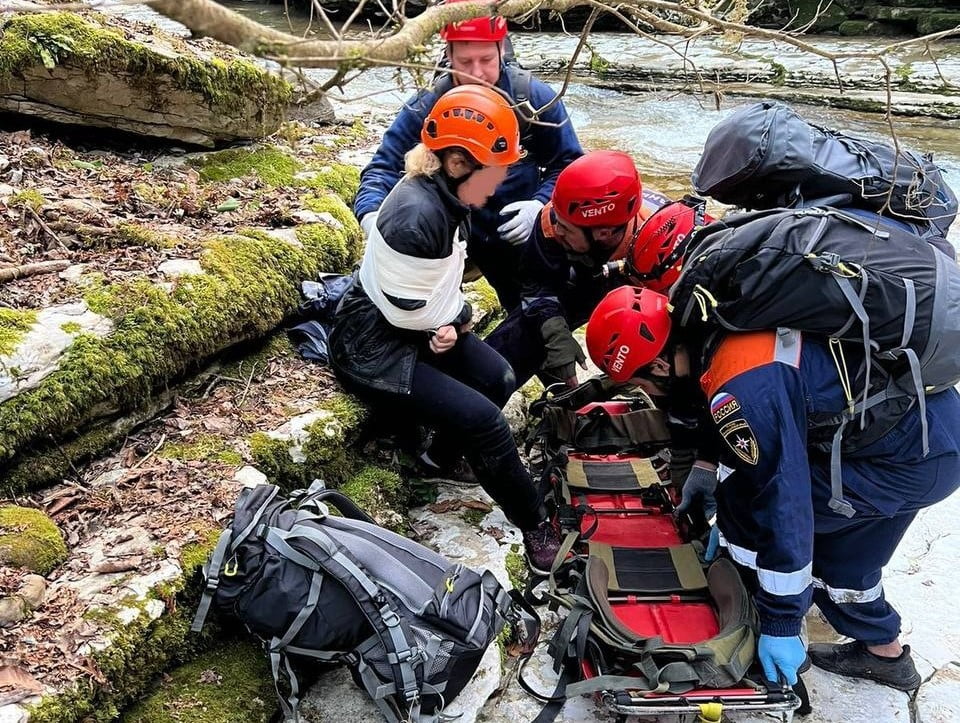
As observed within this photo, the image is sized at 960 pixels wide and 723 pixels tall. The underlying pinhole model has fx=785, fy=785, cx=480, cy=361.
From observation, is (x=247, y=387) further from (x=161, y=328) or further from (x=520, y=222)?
(x=520, y=222)

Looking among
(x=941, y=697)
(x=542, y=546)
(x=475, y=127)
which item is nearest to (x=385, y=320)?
(x=475, y=127)

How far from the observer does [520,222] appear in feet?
16.4

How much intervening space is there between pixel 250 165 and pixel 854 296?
4.32 m

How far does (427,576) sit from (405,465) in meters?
1.48

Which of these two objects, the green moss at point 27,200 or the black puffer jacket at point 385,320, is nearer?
the black puffer jacket at point 385,320

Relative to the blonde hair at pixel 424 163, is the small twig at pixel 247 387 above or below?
below

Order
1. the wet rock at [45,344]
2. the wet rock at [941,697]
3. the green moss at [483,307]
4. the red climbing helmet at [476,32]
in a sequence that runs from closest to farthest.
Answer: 1. the wet rock at [45,344]
2. the wet rock at [941,697]
3. the red climbing helmet at [476,32]
4. the green moss at [483,307]

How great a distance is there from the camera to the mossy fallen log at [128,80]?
5.00 meters

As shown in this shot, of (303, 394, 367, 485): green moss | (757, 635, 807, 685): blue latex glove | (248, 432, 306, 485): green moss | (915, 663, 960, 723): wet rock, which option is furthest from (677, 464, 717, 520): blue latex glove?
(248, 432, 306, 485): green moss

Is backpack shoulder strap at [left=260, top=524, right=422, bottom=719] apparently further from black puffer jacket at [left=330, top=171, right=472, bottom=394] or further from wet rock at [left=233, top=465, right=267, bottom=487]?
black puffer jacket at [left=330, top=171, right=472, bottom=394]

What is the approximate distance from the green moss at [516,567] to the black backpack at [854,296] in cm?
156

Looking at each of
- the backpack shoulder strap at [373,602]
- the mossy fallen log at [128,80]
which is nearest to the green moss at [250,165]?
the mossy fallen log at [128,80]

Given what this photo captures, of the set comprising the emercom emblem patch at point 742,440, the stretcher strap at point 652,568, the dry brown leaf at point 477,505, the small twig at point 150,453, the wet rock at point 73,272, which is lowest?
the dry brown leaf at point 477,505

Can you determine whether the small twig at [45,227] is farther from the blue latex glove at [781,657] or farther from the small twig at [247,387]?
the blue latex glove at [781,657]
